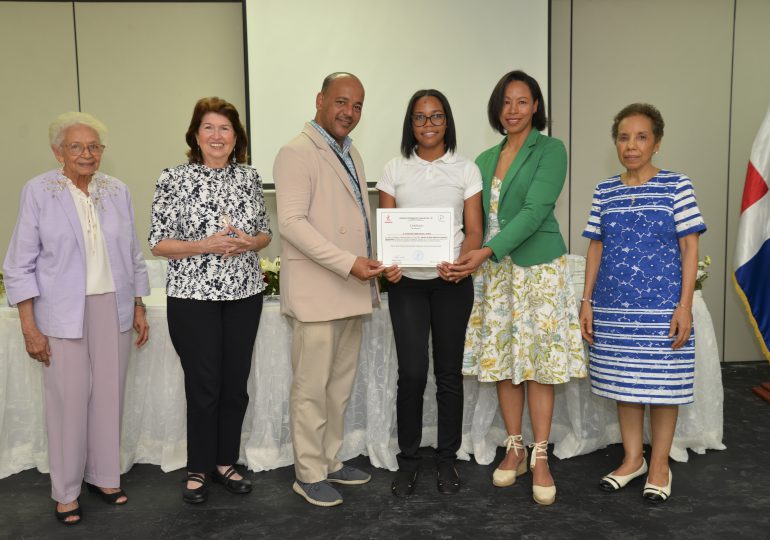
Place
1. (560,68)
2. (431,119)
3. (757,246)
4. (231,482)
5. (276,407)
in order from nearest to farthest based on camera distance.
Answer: (431,119)
(231,482)
(276,407)
(757,246)
(560,68)

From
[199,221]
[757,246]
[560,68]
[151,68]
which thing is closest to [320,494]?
[199,221]

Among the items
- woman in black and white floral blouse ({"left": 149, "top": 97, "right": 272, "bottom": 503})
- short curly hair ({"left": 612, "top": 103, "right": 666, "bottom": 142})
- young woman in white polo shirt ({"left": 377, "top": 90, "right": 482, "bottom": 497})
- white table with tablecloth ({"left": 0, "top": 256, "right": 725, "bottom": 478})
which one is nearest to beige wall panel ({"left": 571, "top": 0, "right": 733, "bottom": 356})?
white table with tablecloth ({"left": 0, "top": 256, "right": 725, "bottom": 478})

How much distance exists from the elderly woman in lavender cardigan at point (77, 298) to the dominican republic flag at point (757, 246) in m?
3.53

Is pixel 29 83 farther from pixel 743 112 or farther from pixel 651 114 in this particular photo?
pixel 743 112

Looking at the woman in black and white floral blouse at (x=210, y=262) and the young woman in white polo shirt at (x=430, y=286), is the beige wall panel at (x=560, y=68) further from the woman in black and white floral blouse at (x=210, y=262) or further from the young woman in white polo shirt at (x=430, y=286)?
the woman in black and white floral blouse at (x=210, y=262)

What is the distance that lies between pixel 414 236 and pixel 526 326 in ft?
2.18

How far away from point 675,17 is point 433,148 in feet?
11.2

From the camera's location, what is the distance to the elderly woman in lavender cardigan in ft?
7.84

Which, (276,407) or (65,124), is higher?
(65,124)

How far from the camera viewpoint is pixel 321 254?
2379 millimetres

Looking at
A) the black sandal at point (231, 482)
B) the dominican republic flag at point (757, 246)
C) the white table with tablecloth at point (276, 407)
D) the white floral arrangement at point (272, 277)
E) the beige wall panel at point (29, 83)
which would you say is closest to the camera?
the black sandal at point (231, 482)

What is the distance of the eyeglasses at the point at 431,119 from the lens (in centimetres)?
251

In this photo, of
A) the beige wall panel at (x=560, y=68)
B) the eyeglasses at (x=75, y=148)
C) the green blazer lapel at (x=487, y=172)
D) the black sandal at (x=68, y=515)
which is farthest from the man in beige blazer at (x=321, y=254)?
the beige wall panel at (x=560, y=68)

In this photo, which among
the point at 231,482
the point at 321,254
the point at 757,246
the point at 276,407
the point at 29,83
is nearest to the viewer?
the point at 321,254
